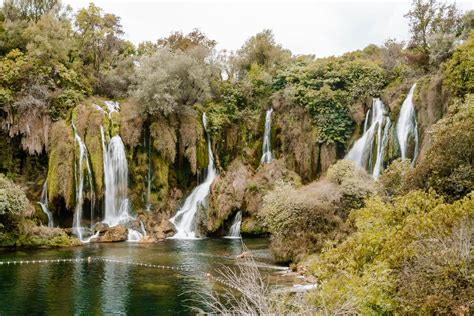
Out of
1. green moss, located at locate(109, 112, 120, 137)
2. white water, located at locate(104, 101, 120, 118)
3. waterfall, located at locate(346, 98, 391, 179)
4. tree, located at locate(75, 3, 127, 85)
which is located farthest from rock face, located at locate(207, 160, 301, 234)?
tree, located at locate(75, 3, 127, 85)

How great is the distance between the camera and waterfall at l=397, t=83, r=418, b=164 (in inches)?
1242

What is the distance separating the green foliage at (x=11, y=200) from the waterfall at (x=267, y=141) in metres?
19.9

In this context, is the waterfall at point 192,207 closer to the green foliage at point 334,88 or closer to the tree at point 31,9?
the green foliage at point 334,88

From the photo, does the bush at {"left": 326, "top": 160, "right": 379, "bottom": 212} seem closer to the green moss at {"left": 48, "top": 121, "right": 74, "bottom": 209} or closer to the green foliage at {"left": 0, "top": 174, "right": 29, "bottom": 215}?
the green moss at {"left": 48, "top": 121, "right": 74, "bottom": 209}

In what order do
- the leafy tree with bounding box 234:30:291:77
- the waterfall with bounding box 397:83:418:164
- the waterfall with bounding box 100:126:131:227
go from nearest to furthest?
the waterfall with bounding box 397:83:418:164
the waterfall with bounding box 100:126:131:227
the leafy tree with bounding box 234:30:291:77

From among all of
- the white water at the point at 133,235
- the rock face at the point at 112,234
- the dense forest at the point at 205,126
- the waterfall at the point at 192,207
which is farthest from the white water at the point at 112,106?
the white water at the point at 133,235

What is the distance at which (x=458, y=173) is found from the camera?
A: 1577 centimetres

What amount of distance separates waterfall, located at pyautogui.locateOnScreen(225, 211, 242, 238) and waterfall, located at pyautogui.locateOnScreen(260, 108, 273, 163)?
6188mm

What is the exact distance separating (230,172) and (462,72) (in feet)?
63.6

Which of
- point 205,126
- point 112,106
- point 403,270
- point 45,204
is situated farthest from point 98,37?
point 403,270

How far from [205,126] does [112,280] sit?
23083 millimetres

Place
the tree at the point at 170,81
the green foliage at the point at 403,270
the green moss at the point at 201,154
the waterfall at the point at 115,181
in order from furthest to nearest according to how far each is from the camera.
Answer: the green moss at the point at 201,154
the tree at the point at 170,81
the waterfall at the point at 115,181
the green foliage at the point at 403,270

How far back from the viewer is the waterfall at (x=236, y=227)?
118 feet

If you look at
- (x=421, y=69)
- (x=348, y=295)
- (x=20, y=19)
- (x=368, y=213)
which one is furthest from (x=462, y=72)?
(x=20, y=19)
